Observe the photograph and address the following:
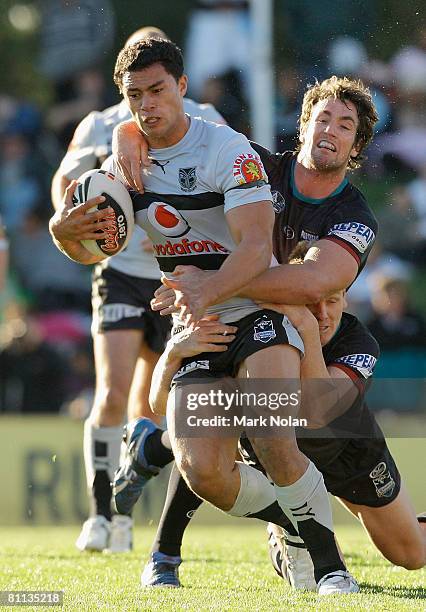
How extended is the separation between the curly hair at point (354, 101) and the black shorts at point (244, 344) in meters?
0.98

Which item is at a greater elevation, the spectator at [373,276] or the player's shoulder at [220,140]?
the player's shoulder at [220,140]

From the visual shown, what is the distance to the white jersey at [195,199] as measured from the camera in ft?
15.7

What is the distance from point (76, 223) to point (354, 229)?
A: 1141 millimetres

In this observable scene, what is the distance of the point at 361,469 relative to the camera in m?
5.32

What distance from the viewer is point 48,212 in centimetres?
1225

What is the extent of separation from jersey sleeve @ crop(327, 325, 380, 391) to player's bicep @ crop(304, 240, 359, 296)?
46 cm

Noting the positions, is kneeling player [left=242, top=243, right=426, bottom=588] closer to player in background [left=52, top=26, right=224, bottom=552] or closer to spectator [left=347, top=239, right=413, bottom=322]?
player in background [left=52, top=26, right=224, bottom=552]

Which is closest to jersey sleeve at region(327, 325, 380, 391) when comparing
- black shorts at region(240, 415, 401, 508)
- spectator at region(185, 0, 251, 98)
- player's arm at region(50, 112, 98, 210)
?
black shorts at region(240, 415, 401, 508)

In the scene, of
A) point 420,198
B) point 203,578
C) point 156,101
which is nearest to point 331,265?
point 156,101

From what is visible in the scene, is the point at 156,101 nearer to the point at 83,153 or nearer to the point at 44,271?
the point at 83,153

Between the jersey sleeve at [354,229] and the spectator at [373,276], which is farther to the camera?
the spectator at [373,276]

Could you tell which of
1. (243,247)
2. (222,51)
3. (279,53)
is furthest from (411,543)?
(222,51)

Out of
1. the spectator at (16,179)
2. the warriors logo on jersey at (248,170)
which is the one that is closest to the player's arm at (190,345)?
the warriors logo on jersey at (248,170)

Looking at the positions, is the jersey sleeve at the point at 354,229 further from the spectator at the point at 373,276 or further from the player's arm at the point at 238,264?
the spectator at the point at 373,276
